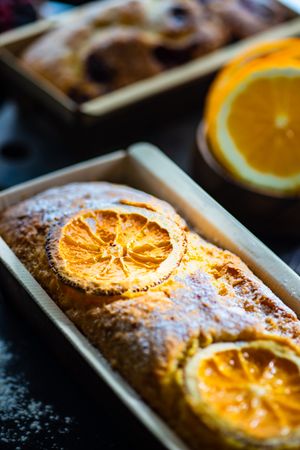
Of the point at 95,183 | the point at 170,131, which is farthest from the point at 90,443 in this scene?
the point at 170,131

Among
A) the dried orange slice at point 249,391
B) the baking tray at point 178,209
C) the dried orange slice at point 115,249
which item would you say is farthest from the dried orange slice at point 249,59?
the dried orange slice at point 249,391

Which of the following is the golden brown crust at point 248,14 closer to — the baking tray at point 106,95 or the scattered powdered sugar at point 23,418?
the baking tray at point 106,95

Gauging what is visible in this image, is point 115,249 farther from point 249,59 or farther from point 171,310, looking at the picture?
point 249,59

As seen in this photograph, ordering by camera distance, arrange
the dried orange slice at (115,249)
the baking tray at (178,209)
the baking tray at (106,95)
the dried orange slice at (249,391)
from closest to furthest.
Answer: the dried orange slice at (249,391)
the baking tray at (178,209)
the dried orange slice at (115,249)
the baking tray at (106,95)

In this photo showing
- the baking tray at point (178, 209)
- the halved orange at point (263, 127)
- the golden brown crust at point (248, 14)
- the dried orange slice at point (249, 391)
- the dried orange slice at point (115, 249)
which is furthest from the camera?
the golden brown crust at point (248, 14)

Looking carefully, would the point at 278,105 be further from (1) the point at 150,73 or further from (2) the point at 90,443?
(2) the point at 90,443

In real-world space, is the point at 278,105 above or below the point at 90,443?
above
